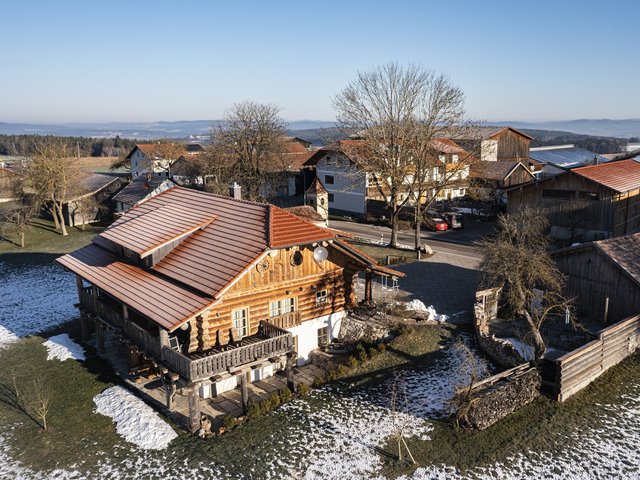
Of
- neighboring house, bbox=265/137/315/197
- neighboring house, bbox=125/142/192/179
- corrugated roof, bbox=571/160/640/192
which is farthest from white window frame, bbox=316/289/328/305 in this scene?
neighboring house, bbox=125/142/192/179

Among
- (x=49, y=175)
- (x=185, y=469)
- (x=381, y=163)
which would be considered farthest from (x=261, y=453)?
(x=49, y=175)

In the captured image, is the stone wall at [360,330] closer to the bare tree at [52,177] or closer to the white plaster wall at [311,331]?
the white plaster wall at [311,331]

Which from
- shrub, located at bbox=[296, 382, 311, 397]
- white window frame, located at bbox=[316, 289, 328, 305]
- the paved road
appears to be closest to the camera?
shrub, located at bbox=[296, 382, 311, 397]

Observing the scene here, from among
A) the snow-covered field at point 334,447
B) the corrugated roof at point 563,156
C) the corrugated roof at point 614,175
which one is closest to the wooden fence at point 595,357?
the snow-covered field at point 334,447

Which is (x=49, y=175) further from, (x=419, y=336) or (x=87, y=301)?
(x=419, y=336)

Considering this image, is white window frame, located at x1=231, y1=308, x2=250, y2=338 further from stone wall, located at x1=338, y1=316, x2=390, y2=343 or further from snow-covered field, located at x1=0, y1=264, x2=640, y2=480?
stone wall, located at x1=338, y1=316, x2=390, y2=343
